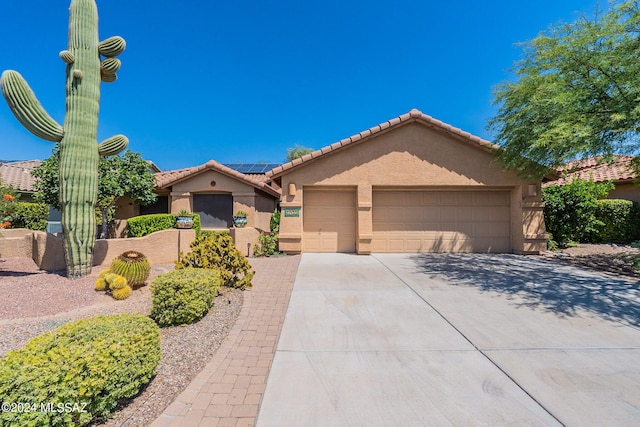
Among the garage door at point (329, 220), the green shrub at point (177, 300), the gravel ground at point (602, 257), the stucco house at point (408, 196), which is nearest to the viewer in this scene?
the green shrub at point (177, 300)

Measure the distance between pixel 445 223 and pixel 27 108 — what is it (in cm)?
1228

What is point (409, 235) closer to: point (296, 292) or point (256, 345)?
point (296, 292)

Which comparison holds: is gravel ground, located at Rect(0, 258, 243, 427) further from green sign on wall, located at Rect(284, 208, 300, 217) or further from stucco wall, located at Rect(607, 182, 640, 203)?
stucco wall, located at Rect(607, 182, 640, 203)

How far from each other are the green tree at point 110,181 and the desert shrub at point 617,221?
1806cm

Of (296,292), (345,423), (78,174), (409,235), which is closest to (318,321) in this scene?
(296,292)

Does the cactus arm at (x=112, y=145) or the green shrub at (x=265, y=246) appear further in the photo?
the green shrub at (x=265, y=246)

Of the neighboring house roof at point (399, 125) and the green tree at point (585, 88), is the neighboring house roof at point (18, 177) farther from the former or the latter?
the green tree at point (585, 88)

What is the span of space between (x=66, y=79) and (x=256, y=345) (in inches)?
295

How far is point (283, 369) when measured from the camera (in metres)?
3.13

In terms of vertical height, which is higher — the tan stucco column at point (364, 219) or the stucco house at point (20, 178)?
the stucco house at point (20, 178)


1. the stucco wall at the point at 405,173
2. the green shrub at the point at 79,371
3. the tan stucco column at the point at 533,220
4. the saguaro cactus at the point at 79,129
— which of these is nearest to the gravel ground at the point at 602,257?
the tan stucco column at the point at 533,220

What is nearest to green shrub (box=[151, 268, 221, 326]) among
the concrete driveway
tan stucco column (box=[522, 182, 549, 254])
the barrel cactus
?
the concrete driveway

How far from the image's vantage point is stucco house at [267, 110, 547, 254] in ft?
33.5

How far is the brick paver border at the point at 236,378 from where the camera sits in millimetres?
2422
